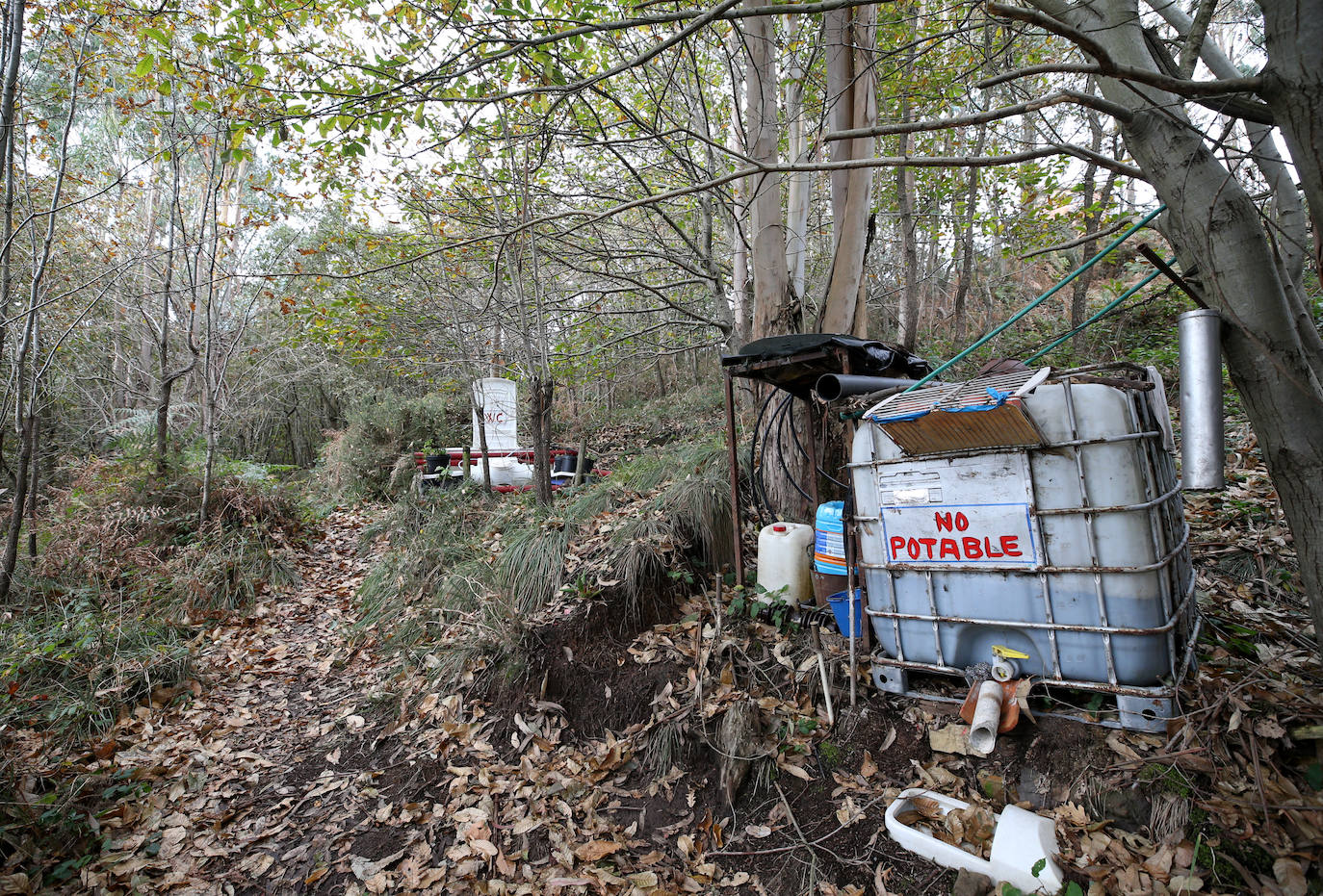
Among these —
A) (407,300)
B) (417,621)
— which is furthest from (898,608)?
(407,300)

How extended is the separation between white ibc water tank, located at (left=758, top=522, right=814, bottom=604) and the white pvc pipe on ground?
1.27 m

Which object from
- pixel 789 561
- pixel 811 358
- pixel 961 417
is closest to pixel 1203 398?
pixel 961 417

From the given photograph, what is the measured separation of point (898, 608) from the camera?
2.98 meters

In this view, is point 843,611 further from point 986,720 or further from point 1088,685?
point 1088,685

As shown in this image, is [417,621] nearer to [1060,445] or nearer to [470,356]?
[470,356]

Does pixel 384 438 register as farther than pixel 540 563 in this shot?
Yes

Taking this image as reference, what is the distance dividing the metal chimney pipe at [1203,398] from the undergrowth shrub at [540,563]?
10.1 feet

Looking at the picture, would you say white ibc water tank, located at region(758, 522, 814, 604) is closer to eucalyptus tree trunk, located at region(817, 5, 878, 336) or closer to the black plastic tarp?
the black plastic tarp

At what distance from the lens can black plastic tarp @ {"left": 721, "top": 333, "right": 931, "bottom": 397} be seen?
345 centimetres

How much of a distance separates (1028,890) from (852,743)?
0.96m

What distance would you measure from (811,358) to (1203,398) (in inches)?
78.1

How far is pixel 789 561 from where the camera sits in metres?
3.78

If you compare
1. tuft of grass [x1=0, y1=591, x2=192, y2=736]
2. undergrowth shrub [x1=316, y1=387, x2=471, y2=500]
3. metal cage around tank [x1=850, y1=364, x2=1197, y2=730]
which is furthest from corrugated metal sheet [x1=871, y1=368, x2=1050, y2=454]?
undergrowth shrub [x1=316, y1=387, x2=471, y2=500]

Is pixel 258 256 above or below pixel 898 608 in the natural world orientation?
above
